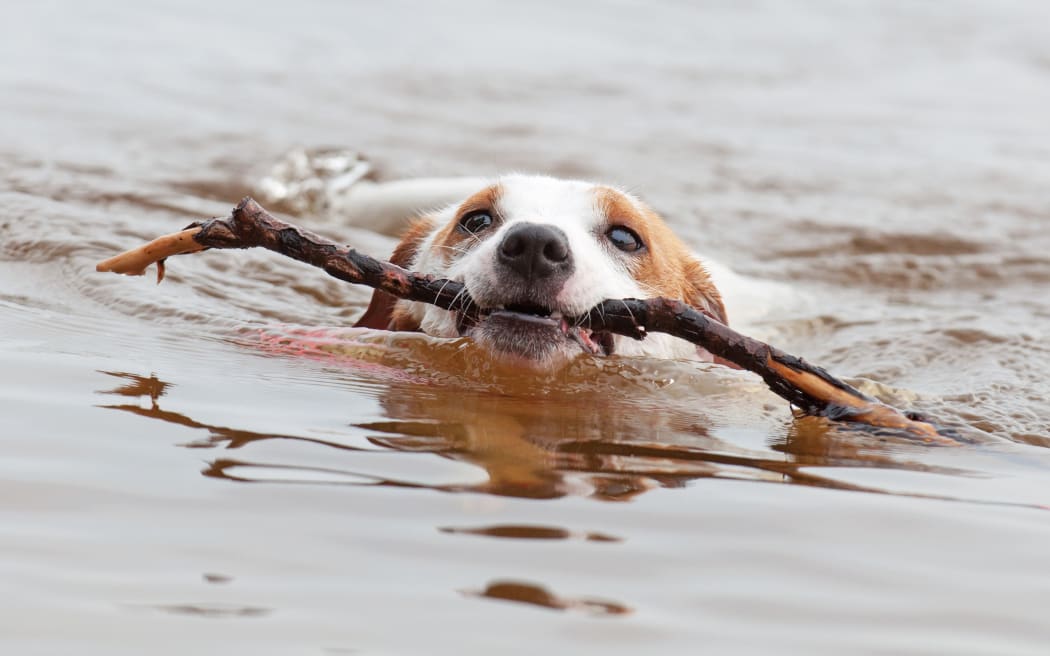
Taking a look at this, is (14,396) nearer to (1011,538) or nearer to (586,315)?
(586,315)

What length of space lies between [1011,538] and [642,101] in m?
11.2

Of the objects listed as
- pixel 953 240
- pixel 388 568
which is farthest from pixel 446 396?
pixel 953 240

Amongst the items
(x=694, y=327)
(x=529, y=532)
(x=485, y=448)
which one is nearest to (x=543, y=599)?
(x=529, y=532)

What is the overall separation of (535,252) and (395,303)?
116 centimetres

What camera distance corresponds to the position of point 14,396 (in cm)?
335

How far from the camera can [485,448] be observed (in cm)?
317

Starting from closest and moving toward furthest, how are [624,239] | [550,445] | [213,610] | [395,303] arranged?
[213,610] < [550,445] < [624,239] < [395,303]

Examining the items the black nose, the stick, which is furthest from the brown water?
the black nose

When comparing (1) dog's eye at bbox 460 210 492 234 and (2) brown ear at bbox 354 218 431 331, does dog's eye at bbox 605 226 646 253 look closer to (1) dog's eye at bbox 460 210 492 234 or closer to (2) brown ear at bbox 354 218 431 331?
(1) dog's eye at bbox 460 210 492 234

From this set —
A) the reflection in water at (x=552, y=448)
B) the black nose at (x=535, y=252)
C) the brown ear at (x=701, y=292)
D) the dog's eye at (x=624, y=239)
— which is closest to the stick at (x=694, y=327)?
the reflection in water at (x=552, y=448)

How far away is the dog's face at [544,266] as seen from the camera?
393 cm

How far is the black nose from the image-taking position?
3.85m

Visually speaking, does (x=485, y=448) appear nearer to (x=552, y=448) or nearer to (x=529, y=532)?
(x=552, y=448)

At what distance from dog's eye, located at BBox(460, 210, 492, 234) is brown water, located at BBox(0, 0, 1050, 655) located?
0.49 meters
